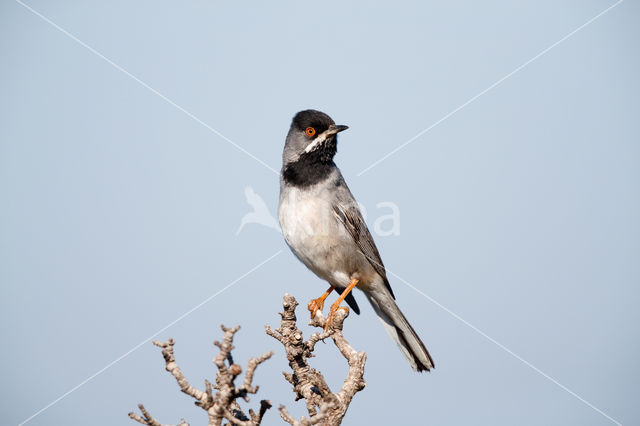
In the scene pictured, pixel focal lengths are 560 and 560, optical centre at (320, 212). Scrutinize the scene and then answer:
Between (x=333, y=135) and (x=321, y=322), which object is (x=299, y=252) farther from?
(x=333, y=135)

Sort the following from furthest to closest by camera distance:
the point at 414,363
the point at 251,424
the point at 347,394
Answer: the point at 414,363 → the point at 347,394 → the point at 251,424

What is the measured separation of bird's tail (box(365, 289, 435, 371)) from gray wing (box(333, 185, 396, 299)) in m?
0.24

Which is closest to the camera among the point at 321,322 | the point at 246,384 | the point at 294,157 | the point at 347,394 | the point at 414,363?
the point at 246,384

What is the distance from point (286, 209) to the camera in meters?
7.58

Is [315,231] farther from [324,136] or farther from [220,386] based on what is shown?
[220,386]

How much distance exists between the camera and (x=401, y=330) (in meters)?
7.86

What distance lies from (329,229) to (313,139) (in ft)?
4.43

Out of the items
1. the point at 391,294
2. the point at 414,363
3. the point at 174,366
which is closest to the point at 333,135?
the point at 391,294

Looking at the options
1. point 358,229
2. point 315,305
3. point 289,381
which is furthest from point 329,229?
point 289,381

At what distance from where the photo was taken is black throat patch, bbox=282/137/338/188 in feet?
25.4

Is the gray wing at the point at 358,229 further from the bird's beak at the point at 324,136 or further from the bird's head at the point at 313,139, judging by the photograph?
the bird's beak at the point at 324,136

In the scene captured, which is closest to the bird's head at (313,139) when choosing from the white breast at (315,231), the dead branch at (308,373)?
the white breast at (315,231)

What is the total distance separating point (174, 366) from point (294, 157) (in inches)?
177

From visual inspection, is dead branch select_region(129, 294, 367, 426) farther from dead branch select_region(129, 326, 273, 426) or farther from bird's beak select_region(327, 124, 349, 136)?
bird's beak select_region(327, 124, 349, 136)
